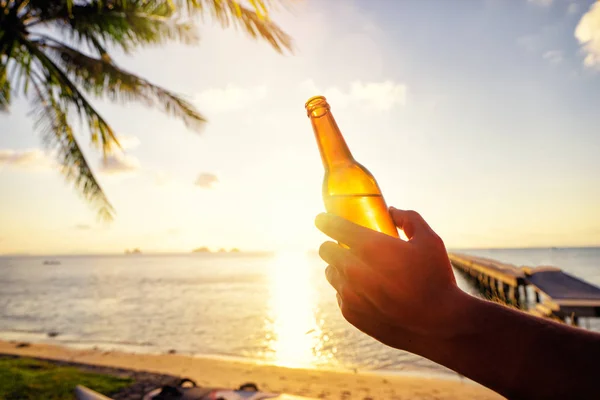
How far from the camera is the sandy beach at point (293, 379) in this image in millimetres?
8195

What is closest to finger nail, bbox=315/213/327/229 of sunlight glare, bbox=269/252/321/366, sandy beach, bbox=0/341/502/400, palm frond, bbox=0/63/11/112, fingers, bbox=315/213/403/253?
fingers, bbox=315/213/403/253

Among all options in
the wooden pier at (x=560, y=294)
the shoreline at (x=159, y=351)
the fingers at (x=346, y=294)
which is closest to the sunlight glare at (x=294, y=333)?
the shoreline at (x=159, y=351)

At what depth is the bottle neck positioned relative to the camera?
1.41 m

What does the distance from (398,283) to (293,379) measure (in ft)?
31.4

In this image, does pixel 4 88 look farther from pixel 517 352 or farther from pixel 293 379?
pixel 293 379

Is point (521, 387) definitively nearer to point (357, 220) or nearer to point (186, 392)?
point (357, 220)

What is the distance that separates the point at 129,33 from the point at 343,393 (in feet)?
28.2

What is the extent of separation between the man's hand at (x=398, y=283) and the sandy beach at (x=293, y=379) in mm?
8181

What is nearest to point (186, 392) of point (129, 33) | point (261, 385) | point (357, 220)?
point (261, 385)

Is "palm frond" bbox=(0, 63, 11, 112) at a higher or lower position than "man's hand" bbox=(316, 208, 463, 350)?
higher

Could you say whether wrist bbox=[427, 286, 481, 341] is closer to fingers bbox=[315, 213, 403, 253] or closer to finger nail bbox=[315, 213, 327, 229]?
fingers bbox=[315, 213, 403, 253]

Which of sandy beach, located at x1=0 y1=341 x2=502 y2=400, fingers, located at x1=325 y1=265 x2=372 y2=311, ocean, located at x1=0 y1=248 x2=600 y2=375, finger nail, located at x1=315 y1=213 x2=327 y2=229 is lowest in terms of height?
ocean, located at x1=0 y1=248 x2=600 y2=375

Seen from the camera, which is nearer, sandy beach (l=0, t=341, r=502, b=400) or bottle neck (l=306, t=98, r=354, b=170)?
bottle neck (l=306, t=98, r=354, b=170)

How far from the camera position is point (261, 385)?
8719 millimetres
